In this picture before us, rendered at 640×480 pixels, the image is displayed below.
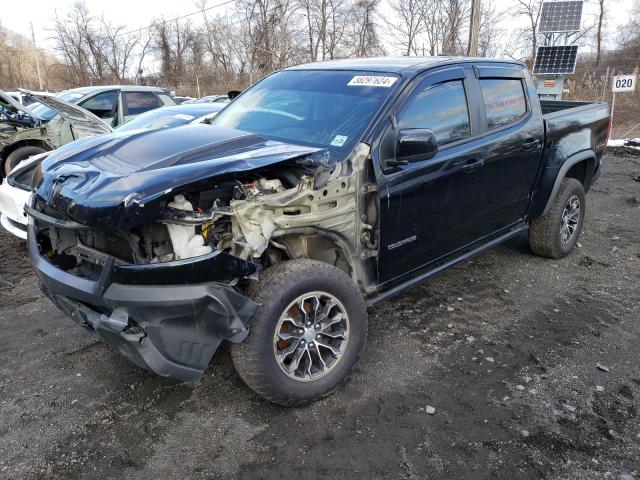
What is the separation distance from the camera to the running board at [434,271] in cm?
330

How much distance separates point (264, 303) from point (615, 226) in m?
5.60

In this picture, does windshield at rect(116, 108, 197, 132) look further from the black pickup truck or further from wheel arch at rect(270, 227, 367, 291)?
wheel arch at rect(270, 227, 367, 291)

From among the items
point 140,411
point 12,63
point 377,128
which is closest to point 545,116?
point 377,128

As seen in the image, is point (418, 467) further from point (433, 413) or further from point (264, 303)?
point (264, 303)

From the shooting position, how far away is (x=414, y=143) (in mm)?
2939

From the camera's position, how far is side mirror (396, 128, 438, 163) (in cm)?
294

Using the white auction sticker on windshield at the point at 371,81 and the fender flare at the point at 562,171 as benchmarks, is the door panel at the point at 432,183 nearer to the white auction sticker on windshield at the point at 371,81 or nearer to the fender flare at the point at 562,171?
the white auction sticker on windshield at the point at 371,81

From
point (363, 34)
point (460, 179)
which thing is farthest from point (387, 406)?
point (363, 34)

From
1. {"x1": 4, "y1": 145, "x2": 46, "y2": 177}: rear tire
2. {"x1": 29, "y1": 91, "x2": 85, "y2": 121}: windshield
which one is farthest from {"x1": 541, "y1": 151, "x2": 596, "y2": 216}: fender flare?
{"x1": 29, "y1": 91, "x2": 85, "y2": 121}: windshield

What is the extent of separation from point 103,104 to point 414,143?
8056 millimetres

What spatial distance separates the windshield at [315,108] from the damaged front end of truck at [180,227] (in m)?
0.24

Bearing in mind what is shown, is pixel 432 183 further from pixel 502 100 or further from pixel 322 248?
pixel 502 100

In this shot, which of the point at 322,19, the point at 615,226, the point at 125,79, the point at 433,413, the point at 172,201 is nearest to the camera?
the point at 172,201

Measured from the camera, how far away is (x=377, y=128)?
304cm
